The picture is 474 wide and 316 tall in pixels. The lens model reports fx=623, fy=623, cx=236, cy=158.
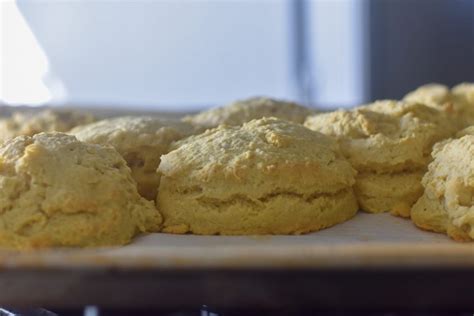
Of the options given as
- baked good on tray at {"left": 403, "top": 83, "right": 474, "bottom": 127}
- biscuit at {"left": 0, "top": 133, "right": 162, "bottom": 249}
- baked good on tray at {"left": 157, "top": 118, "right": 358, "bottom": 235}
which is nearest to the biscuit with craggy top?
baked good on tray at {"left": 403, "top": 83, "right": 474, "bottom": 127}

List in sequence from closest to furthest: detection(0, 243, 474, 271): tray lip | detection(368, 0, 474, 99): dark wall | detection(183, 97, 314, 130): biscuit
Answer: detection(0, 243, 474, 271): tray lip < detection(183, 97, 314, 130): biscuit < detection(368, 0, 474, 99): dark wall

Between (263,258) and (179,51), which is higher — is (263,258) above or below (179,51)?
above

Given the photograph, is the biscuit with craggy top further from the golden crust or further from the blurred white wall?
the blurred white wall

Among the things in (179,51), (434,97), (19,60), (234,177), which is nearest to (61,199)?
(234,177)

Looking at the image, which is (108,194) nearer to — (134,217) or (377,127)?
(134,217)

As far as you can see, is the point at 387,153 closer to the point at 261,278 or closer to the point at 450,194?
the point at 450,194

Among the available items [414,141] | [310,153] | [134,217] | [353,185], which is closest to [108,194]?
[134,217]
